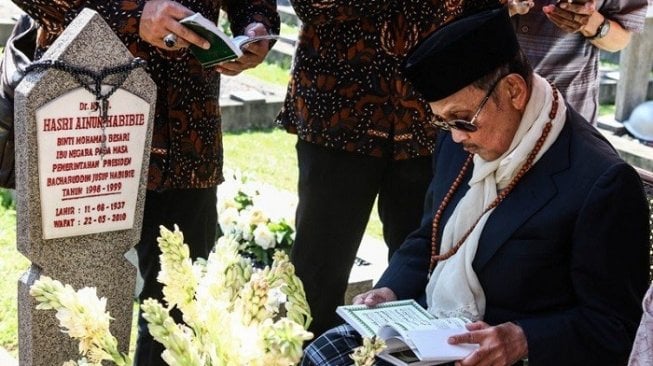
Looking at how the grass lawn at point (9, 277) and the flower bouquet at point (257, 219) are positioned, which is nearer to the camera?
the grass lawn at point (9, 277)

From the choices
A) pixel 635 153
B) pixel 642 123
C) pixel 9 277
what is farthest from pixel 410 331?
pixel 642 123

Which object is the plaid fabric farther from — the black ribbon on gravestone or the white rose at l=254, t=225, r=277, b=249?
the white rose at l=254, t=225, r=277, b=249

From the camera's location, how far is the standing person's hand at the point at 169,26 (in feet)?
10.1

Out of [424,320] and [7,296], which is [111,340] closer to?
[424,320]

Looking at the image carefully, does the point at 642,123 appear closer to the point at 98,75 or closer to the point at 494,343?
the point at 494,343

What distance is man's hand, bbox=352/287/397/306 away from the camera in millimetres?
3018

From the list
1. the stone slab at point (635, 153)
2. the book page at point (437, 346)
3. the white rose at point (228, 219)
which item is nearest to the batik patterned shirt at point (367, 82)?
the book page at point (437, 346)

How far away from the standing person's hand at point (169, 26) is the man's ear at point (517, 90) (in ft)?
2.83

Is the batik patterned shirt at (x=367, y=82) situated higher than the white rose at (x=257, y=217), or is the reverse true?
the batik patterned shirt at (x=367, y=82)

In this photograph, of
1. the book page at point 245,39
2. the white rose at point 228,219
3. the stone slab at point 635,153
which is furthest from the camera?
the stone slab at point 635,153

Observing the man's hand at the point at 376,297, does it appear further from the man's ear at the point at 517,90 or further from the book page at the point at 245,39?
the book page at the point at 245,39

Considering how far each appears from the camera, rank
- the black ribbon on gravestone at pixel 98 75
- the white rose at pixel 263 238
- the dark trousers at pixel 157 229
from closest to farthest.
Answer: the black ribbon on gravestone at pixel 98 75 < the dark trousers at pixel 157 229 < the white rose at pixel 263 238

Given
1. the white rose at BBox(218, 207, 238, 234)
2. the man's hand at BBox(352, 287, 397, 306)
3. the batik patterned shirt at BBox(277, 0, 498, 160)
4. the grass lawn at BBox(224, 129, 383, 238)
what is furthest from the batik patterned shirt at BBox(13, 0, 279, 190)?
the grass lawn at BBox(224, 129, 383, 238)

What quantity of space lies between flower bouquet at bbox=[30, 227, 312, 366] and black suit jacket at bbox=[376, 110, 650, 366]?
101 cm
